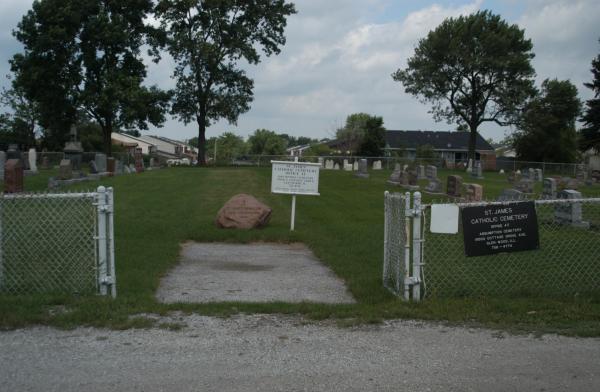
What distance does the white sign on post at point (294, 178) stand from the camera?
13.9 m

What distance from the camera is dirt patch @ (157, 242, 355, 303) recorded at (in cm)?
732

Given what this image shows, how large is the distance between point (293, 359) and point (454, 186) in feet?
62.1

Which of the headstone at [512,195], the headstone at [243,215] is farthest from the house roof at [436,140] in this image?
the headstone at [243,215]

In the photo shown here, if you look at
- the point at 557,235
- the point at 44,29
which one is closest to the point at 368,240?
the point at 557,235

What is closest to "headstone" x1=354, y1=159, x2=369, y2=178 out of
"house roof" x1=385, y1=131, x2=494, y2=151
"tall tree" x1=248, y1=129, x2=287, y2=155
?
"house roof" x1=385, y1=131, x2=494, y2=151

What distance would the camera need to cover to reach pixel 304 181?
549 inches

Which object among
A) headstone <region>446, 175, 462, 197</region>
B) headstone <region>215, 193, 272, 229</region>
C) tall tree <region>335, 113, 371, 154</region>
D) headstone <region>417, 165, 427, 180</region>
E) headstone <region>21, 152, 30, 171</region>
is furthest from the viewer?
tall tree <region>335, 113, 371, 154</region>

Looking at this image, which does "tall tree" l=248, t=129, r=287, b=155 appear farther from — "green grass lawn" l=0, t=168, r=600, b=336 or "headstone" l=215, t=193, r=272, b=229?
"headstone" l=215, t=193, r=272, b=229

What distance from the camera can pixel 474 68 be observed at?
169ft

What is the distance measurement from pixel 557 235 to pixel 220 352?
8.05 meters

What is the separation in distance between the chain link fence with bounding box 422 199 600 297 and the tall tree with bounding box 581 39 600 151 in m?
42.5

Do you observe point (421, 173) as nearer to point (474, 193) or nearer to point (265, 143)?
point (474, 193)

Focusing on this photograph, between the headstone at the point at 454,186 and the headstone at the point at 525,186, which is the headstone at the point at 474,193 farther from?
the headstone at the point at 525,186

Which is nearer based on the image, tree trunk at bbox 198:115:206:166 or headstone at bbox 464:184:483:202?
headstone at bbox 464:184:483:202
